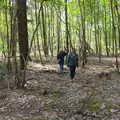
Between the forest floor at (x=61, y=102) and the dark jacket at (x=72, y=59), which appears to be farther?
the dark jacket at (x=72, y=59)

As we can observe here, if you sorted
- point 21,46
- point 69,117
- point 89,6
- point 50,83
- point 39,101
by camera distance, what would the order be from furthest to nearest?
1. point 89,6
2. point 21,46
3. point 50,83
4. point 39,101
5. point 69,117

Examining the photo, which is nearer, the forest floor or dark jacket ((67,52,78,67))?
the forest floor

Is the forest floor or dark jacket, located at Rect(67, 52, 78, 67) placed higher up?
dark jacket, located at Rect(67, 52, 78, 67)

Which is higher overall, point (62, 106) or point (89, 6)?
point (89, 6)

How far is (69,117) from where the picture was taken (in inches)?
345

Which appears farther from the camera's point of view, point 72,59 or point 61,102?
point 72,59

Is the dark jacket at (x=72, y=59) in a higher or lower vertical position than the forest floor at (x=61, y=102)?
higher

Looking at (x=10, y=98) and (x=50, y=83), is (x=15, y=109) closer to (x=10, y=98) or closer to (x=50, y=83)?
(x=10, y=98)

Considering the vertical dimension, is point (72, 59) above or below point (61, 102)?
above

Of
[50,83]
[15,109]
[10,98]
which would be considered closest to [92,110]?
[15,109]

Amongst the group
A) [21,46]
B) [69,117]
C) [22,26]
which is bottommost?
[69,117]

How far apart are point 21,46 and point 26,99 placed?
9.51 meters

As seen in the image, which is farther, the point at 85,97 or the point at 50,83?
the point at 50,83

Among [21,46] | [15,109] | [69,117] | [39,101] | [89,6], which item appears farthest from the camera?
[89,6]
